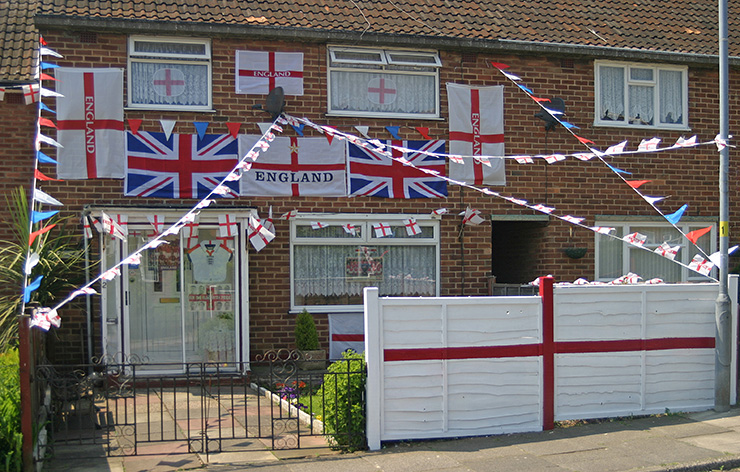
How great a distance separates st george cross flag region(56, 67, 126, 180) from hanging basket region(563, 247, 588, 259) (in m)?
7.44

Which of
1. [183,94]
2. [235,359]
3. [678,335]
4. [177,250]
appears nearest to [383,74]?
[183,94]

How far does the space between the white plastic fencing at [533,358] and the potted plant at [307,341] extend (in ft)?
11.6

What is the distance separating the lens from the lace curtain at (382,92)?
1220 centimetres

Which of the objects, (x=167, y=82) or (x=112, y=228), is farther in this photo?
(x=167, y=82)

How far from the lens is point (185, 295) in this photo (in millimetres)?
11352

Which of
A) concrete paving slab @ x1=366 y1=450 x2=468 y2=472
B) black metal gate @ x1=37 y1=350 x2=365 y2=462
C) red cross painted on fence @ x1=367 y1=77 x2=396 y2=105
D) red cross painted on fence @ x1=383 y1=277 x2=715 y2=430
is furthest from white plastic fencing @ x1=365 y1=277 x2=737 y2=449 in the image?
red cross painted on fence @ x1=367 y1=77 x2=396 y2=105

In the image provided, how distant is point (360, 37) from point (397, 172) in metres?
2.25

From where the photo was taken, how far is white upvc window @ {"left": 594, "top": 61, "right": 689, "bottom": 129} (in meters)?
13.3

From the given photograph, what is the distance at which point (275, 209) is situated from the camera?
38.7 feet

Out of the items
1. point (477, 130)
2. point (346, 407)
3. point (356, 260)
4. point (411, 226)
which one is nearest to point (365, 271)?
point (356, 260)

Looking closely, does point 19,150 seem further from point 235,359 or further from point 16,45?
point 235,359

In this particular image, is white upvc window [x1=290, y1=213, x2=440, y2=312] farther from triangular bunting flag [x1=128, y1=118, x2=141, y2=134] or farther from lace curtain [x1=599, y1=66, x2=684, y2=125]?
lace curtain [x1=599, y1=66, x2=684, y2=125]

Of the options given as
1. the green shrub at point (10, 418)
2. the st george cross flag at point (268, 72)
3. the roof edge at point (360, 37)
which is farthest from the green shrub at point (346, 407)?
the roof edge at point (360, 37)

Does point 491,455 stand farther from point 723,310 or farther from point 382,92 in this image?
point 382,92
